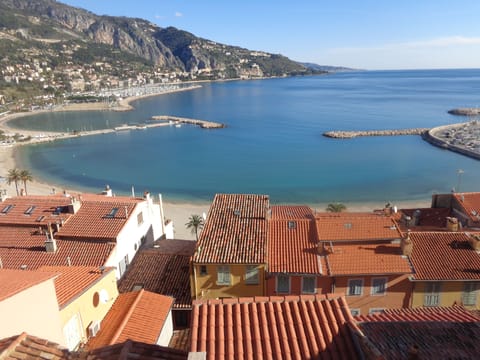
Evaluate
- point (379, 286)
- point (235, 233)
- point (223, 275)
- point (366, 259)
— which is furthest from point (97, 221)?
point (379, 286)

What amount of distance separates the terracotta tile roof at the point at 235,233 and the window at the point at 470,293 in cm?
934

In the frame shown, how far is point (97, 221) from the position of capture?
802 inches

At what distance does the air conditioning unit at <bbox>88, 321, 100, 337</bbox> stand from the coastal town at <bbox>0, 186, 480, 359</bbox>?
0.25ft

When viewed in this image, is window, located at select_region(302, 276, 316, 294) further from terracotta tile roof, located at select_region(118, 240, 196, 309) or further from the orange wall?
terracotta tile roof, located at select_region(118, 240, 196, 309)

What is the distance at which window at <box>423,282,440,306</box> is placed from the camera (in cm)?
1634

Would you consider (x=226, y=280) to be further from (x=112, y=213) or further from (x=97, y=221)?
(x=97, y=221)

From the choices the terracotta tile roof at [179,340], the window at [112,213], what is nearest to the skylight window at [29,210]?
the window at [112,213]

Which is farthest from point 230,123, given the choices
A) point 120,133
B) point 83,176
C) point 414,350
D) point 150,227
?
point 414,350

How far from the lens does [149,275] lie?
59.6 feet

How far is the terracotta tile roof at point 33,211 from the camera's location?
2086cm

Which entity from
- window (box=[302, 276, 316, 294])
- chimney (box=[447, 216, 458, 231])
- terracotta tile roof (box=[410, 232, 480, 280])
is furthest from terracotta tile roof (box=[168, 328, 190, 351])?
chimney (box=[447, 216, 458, 231])

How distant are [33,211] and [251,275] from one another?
568 inches

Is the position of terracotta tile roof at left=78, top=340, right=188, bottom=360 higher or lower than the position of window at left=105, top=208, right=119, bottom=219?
higher

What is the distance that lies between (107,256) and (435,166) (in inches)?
2612
